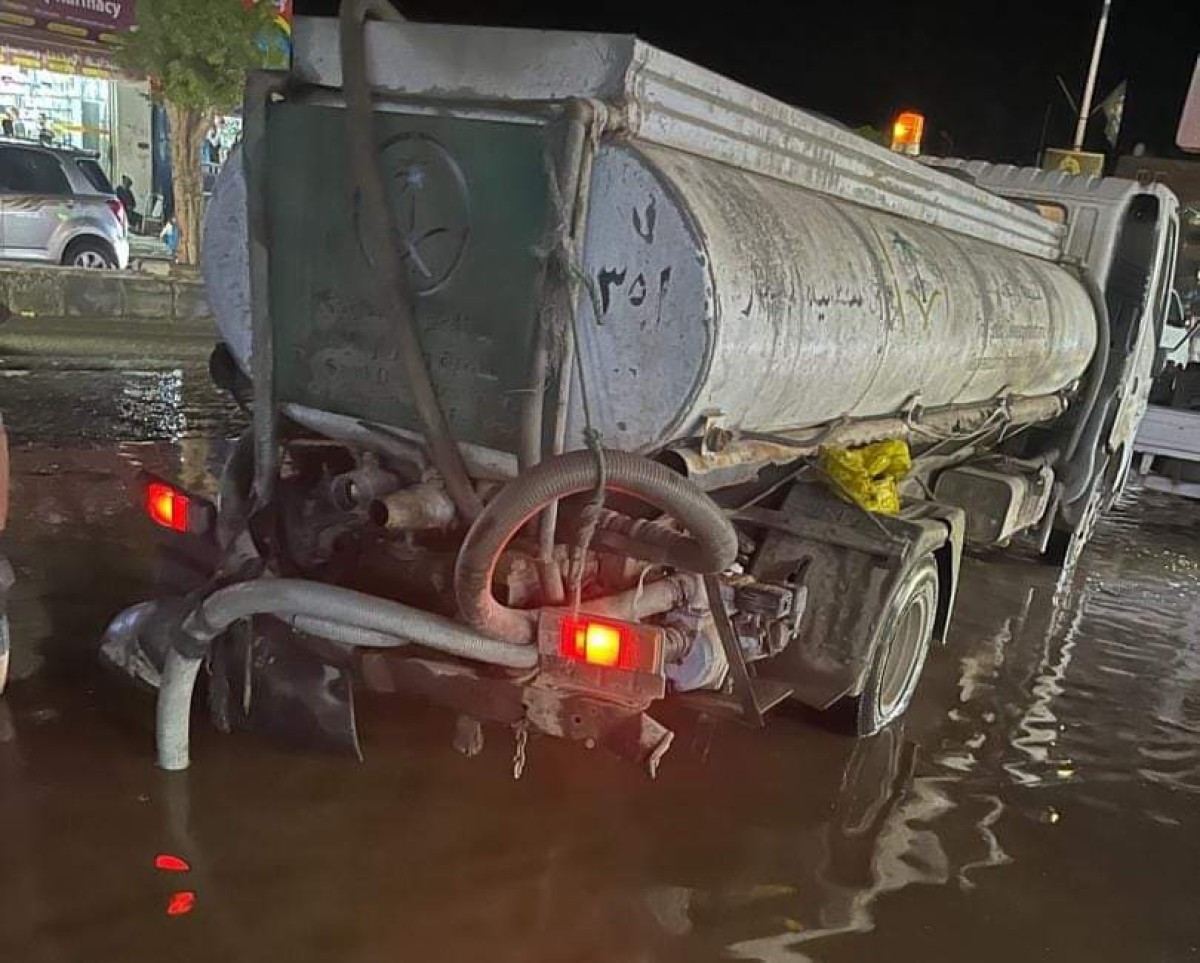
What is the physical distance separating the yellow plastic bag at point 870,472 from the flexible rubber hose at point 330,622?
5.20 ft

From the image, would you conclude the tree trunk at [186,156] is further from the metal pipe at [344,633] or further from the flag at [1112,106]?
the metal pipe at [344,633]

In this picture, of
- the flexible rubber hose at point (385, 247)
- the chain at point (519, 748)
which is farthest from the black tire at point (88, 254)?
the chain at point (519, 748)

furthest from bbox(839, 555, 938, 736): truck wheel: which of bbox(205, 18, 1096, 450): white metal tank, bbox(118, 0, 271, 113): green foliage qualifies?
bbox(118, 0, 271, 113): green foliage

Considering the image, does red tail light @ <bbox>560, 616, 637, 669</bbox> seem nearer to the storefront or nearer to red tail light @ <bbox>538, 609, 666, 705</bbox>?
red tail light @ <bbox>538, 609, 666, 705</bbox>

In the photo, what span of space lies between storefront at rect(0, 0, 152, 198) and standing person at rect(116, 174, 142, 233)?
283 millimetres

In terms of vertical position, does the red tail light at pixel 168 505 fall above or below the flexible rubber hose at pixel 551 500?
below

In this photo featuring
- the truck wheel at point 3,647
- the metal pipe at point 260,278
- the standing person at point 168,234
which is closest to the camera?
the metal pipe at point 260,278

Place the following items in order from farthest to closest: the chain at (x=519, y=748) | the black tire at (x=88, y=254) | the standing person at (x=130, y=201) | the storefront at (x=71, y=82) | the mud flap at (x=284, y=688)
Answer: the standing person at (x=130, y=201)
the storefront at (x=71, y=82)
the black tire at (x=88, y=254)
the mud flap at (x=284, y=688)
the chain at (x=519, y=748)

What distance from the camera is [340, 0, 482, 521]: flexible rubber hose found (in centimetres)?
341

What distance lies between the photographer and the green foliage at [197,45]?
1547 centimetres

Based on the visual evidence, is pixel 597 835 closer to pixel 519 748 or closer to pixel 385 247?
pixel 519 748

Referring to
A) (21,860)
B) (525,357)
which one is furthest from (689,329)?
(21,860)

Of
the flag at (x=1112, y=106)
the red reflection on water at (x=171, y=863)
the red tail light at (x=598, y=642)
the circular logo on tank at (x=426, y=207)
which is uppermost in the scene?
the flag at (x=1112, y=106)

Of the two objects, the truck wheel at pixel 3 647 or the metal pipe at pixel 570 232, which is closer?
the metal pipe at pixel 570 232
